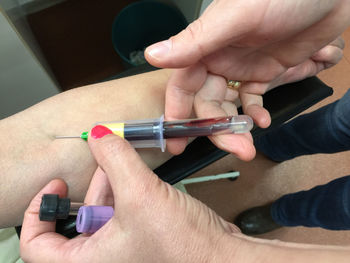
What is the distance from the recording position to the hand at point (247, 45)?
0.55m

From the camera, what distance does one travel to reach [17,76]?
1.13 meters

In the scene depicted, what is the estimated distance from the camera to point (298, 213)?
1121 millimetres

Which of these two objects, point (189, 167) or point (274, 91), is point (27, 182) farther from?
point (274, 91)

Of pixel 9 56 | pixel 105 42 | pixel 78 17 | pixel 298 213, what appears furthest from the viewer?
pixel 105 42

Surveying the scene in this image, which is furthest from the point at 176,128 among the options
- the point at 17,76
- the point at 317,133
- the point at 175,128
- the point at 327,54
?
the point at 17,76

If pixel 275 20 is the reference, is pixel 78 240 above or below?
below

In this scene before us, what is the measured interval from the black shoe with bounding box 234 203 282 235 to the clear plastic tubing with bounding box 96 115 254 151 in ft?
2.90

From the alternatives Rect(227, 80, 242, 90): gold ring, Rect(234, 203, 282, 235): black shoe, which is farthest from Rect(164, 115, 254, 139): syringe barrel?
Rect(234, 203, 282, 235): black shoe

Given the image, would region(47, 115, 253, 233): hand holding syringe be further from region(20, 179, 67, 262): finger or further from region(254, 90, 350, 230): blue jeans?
region(254, 90, 350, 230): blue jeans

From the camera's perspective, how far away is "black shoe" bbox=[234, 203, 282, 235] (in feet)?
4.35

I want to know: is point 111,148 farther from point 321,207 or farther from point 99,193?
point 321,207

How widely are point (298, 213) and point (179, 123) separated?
822 mm

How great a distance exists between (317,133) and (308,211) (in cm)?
32

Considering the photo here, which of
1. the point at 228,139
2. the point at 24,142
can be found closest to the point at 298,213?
the point at 228,139
